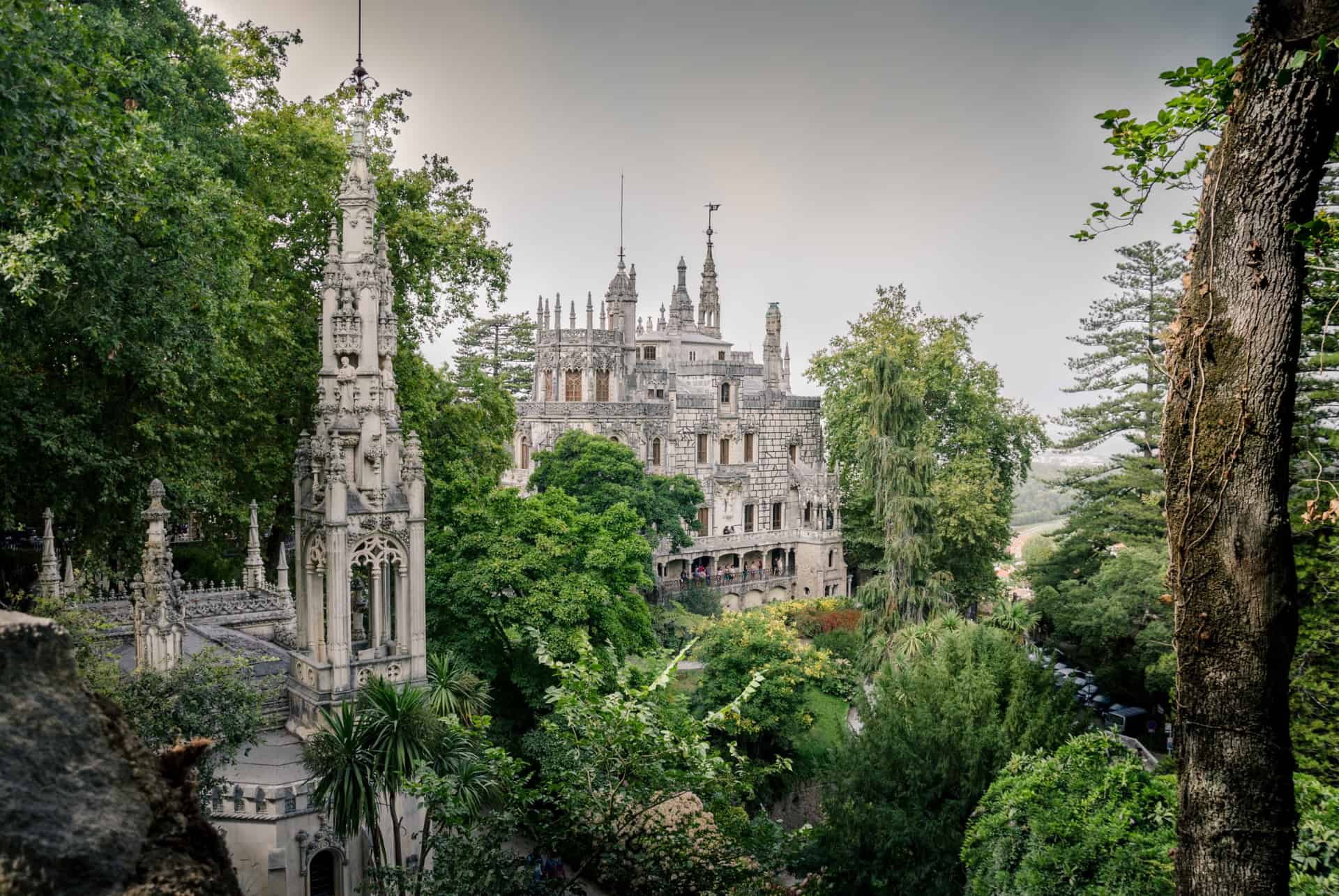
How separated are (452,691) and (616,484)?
19982 millimetres

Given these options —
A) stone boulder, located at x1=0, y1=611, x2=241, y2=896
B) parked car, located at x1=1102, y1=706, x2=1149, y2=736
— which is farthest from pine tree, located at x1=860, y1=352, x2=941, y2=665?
stone boulder, located at x1=0, y1=611, x2=241, y2=896

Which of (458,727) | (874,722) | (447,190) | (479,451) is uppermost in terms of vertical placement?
(447,190)

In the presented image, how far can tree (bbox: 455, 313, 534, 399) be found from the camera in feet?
184

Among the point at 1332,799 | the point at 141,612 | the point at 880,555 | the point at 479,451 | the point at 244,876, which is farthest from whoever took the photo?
the point at 880,555

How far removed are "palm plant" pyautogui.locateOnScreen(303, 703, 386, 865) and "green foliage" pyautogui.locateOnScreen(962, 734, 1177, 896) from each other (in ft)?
22.0

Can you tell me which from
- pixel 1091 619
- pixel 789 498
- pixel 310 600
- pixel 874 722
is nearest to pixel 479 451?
pixel 310 600

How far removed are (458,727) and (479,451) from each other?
13272 mm

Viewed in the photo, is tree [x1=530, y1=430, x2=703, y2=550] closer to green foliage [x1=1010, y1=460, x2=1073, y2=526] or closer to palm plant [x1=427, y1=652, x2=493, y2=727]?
palm plant [x1=427, y1=652, x2=493, y2=727]

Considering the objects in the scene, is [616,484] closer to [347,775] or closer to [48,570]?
[48,570]

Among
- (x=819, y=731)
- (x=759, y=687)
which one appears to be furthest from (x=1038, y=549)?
(x=759, y=687)

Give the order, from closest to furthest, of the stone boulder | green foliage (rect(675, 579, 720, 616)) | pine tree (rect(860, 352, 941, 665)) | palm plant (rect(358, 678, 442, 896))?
the stone boulder < palm plant (rect(358, 678, 442, 896)) < pine tree (rect(860, 352, 941, 665)) < green foliage (rect(675, 579, 720, 616))

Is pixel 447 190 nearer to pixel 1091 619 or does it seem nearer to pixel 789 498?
pixel 1091 619

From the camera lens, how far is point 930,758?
12.4 meters

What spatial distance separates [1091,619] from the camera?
2394 cm
